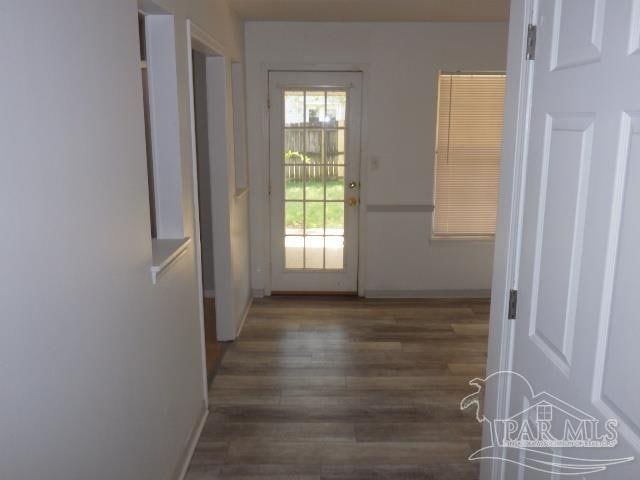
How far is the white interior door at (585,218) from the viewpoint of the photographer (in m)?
1.02

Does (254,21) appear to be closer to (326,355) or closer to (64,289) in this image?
(326,355)

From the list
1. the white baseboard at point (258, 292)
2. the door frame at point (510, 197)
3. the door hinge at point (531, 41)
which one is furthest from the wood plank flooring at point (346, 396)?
the door hinge at point (531, 41)

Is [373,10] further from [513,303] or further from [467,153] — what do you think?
[513,303]

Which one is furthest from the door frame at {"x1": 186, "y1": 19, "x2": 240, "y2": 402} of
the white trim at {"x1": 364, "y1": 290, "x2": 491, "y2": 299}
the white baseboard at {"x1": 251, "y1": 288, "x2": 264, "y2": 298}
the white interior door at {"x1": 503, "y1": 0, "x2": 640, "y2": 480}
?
the white trim at {"x1": 364, "y1": 290, "x2": 491, "y2": 299}

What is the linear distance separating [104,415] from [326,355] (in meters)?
2.32

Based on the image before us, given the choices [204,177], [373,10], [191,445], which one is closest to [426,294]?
[204,177]

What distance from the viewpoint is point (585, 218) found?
117 cm

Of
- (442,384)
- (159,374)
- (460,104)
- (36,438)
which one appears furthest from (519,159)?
(460,104)

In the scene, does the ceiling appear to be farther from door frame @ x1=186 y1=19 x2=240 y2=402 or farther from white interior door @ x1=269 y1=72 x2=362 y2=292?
door frame @ x1=186 y1=19 x2=240 y2=402

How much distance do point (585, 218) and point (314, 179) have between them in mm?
3812

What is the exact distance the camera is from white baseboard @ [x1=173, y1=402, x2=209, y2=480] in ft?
7.99

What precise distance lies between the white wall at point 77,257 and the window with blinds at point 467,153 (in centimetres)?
325

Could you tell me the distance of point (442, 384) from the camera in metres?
A: 3.36

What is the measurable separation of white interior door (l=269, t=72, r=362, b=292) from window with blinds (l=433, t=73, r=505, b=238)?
2.53 feet
